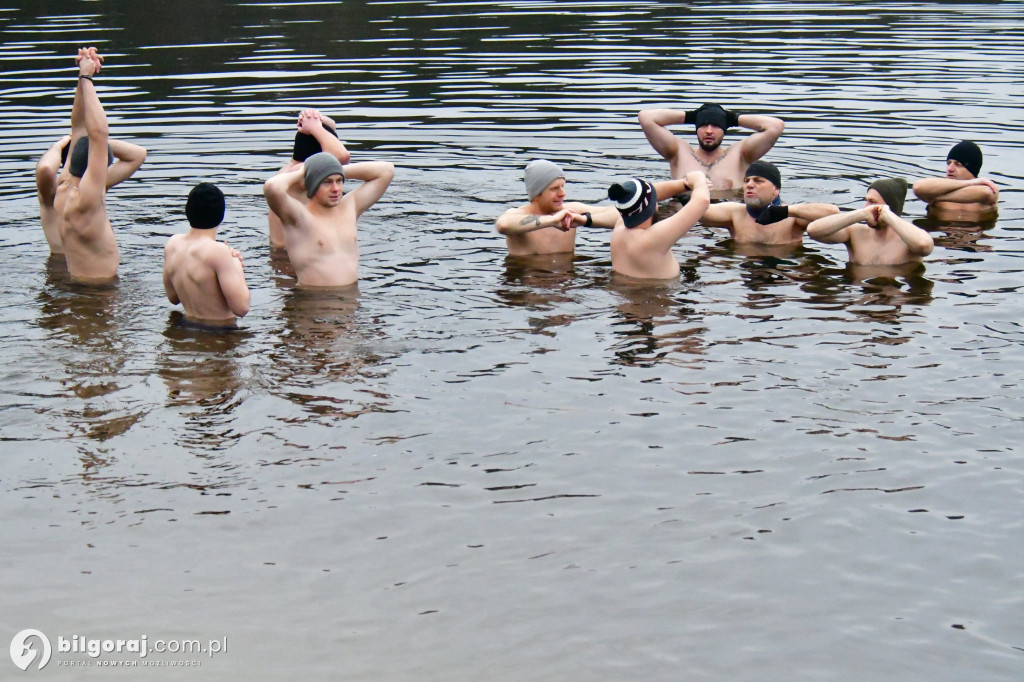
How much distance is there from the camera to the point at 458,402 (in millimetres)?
10305

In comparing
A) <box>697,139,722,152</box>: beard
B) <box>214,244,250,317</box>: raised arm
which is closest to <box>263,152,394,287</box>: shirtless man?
<box>214,244,250,317</box>: raised arm

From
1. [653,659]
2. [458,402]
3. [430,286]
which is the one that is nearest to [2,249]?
[430,286]

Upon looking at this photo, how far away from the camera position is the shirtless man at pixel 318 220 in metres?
12.8

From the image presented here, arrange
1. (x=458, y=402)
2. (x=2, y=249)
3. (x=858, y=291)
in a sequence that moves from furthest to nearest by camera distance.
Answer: (x=2, y=249)
(x=858, y=291)
(x=458, y=402)

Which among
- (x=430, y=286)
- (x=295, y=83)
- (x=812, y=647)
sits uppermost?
(x=295, y=83)

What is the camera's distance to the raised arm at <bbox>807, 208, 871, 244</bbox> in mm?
13750

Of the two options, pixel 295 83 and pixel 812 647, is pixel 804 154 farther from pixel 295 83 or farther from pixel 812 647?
pixel 812 647

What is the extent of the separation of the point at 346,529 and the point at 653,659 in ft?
7.73

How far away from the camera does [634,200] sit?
1330cm

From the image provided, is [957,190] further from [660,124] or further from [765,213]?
[660,124]

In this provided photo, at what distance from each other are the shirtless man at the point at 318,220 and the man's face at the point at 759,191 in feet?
15.3

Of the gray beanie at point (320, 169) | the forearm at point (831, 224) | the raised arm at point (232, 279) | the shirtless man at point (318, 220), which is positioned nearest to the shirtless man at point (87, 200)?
the shirtless man at point (318, 220)

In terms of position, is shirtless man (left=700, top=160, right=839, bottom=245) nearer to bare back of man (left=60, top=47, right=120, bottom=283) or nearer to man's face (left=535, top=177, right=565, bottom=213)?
man's face (left=535, top=177, right=565, bottom=213)

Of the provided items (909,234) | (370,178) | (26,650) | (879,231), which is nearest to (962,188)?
(879,231)
